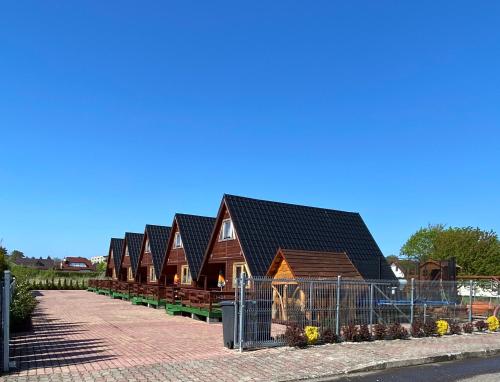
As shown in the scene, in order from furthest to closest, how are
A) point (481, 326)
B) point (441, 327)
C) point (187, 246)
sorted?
1. point (187, 246)
2. point (481, 326)
3. point (441, 327)

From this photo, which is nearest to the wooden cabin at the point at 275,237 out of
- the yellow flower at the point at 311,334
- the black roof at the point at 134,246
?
the yellow flower at the point at 311,334

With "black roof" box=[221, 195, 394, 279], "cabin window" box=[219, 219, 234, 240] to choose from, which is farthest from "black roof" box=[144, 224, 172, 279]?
"black roof" box=[221, 195, 394, 279]

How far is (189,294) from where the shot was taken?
21359mm

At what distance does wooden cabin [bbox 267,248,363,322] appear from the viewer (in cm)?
1348

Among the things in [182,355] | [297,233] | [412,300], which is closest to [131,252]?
[297,233]

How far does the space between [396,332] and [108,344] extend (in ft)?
25.6

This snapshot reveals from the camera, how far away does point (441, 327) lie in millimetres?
15625

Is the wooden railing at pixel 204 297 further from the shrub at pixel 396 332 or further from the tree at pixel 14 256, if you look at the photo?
the tree at pixel 14 256

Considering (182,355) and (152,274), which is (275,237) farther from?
(152,274)

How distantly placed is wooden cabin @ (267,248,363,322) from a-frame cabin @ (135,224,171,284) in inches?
688

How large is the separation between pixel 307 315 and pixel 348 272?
7.61 m

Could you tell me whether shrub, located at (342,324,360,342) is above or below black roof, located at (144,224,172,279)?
below

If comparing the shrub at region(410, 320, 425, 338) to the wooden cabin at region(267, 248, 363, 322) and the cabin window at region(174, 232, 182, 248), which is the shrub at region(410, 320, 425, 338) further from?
the cabin window at region(174, 232, 182, 248)

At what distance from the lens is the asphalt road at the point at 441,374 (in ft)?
31.4
